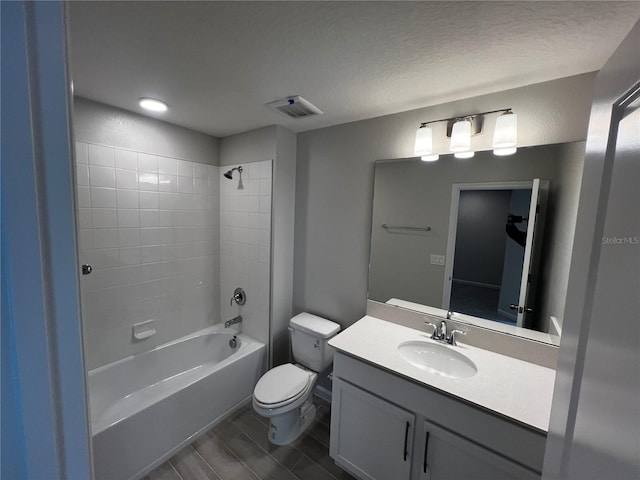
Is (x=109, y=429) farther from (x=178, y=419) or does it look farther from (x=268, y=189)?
(x=268, y=189)

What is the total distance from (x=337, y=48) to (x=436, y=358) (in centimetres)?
175

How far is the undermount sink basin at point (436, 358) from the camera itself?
1479mm

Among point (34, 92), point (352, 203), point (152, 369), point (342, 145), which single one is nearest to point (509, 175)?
point (352, 203)

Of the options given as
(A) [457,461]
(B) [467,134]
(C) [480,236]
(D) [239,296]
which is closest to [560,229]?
(C) [480,236]

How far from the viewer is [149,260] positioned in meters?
2.14

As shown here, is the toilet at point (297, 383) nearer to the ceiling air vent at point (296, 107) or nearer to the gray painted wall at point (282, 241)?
the gray painted wall at point (282, 241)

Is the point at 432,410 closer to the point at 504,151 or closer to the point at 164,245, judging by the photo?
the point at 504,151

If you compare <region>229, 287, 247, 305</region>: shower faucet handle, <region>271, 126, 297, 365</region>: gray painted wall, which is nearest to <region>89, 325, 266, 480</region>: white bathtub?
<region>271, 126, 297, 365</region>: gray painted wall

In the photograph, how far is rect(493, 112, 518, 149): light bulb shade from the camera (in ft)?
4.41

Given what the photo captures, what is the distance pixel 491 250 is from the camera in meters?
1.59

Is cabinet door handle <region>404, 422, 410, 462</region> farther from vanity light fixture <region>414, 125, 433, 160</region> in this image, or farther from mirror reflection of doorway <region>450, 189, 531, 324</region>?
vanity light fixture <region>414, 125, 433, 160</region>

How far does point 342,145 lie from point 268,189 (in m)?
0.72

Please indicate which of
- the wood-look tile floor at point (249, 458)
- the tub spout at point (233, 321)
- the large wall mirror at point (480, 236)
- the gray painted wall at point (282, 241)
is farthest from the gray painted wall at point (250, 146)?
the wood-look tile floor at point (249, 458)

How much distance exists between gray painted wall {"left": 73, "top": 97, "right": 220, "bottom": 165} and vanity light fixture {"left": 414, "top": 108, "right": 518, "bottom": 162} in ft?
6.28
